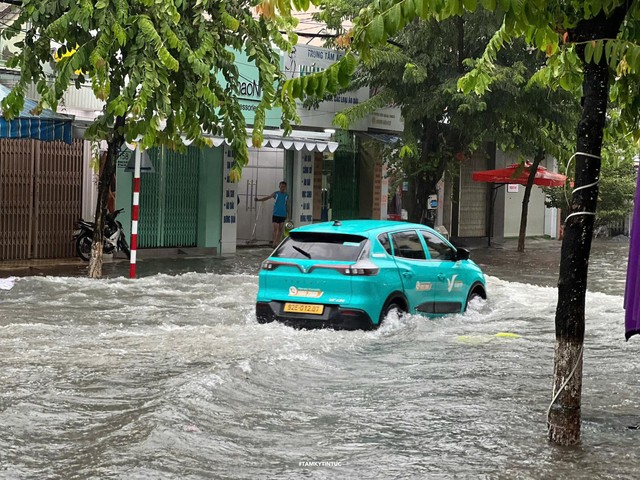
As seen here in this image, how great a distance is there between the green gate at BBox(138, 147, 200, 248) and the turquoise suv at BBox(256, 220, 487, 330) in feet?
37.0

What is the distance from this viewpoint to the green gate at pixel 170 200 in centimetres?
2264

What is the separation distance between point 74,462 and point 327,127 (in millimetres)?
19861

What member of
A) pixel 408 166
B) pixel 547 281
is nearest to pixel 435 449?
pixel 547 281

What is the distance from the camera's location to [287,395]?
8.58 meters

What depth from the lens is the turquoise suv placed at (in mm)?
11195

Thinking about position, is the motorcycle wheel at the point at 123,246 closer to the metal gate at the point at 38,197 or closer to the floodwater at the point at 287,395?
the metal gate at the point at 38,197

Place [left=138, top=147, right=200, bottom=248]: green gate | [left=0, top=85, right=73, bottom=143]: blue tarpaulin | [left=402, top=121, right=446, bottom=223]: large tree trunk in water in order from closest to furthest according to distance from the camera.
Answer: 1. [left=0, top=85, right=73, bottom=143]: blue tarpaulin
2. [left=138, top=147, right=200, bottom=248]: green gate
3. [left=402, top=121, right=446, bottom=223]: large tree trunk in water

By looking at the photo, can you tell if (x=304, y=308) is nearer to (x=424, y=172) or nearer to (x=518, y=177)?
(x=424, y=172)

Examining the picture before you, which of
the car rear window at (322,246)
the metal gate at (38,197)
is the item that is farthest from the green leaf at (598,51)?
the metal gate at (38,197)

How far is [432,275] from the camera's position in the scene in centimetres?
1248

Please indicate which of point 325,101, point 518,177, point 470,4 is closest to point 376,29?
point 470,4

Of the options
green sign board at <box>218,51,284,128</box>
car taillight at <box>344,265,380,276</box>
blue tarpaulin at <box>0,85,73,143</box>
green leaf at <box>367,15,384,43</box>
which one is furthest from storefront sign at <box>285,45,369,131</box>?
green leaf at <box>367,15,384,43</box>

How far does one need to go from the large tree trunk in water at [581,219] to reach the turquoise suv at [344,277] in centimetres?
454

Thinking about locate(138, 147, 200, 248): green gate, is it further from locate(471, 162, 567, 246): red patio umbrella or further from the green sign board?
locate(471, 162, 567, 246): red patio umbrella
